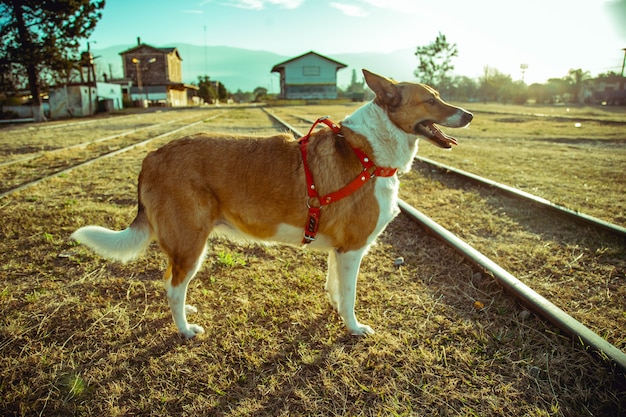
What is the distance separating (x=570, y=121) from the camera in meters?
21.3

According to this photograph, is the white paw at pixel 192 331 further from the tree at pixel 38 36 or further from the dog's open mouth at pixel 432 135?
the tree at pixel 38 36

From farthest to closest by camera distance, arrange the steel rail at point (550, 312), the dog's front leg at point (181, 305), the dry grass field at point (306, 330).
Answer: the dog's front leg at point (181, 305), the steel rail at point (550, 312), the dry grass field at point (306, 330)

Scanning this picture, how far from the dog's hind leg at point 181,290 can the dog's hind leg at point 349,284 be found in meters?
1.12

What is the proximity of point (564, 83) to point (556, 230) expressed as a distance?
270 ft

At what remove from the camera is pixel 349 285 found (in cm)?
285

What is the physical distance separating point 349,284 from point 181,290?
1.33 metres

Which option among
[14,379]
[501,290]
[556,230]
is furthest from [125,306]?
[556,230]

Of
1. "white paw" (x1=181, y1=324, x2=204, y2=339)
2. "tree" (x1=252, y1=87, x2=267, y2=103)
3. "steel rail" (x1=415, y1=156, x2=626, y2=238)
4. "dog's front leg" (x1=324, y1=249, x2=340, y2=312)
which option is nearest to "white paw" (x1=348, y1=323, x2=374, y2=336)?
"dog's front leg" (x1=324, y1=249, x2=340, y2=312)

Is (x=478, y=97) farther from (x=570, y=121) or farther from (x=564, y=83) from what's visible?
(x=570, y=121)

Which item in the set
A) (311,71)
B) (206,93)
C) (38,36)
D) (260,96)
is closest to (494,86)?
(311,71)

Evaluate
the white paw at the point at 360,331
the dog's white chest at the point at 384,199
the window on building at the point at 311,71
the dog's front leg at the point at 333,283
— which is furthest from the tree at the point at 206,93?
the white paw at the point at 360,331

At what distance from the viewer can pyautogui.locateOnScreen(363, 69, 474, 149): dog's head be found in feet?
9.18

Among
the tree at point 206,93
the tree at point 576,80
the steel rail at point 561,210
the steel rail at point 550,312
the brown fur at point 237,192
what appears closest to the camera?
the steel rail at point 550,312

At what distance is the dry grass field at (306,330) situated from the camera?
218 cm
